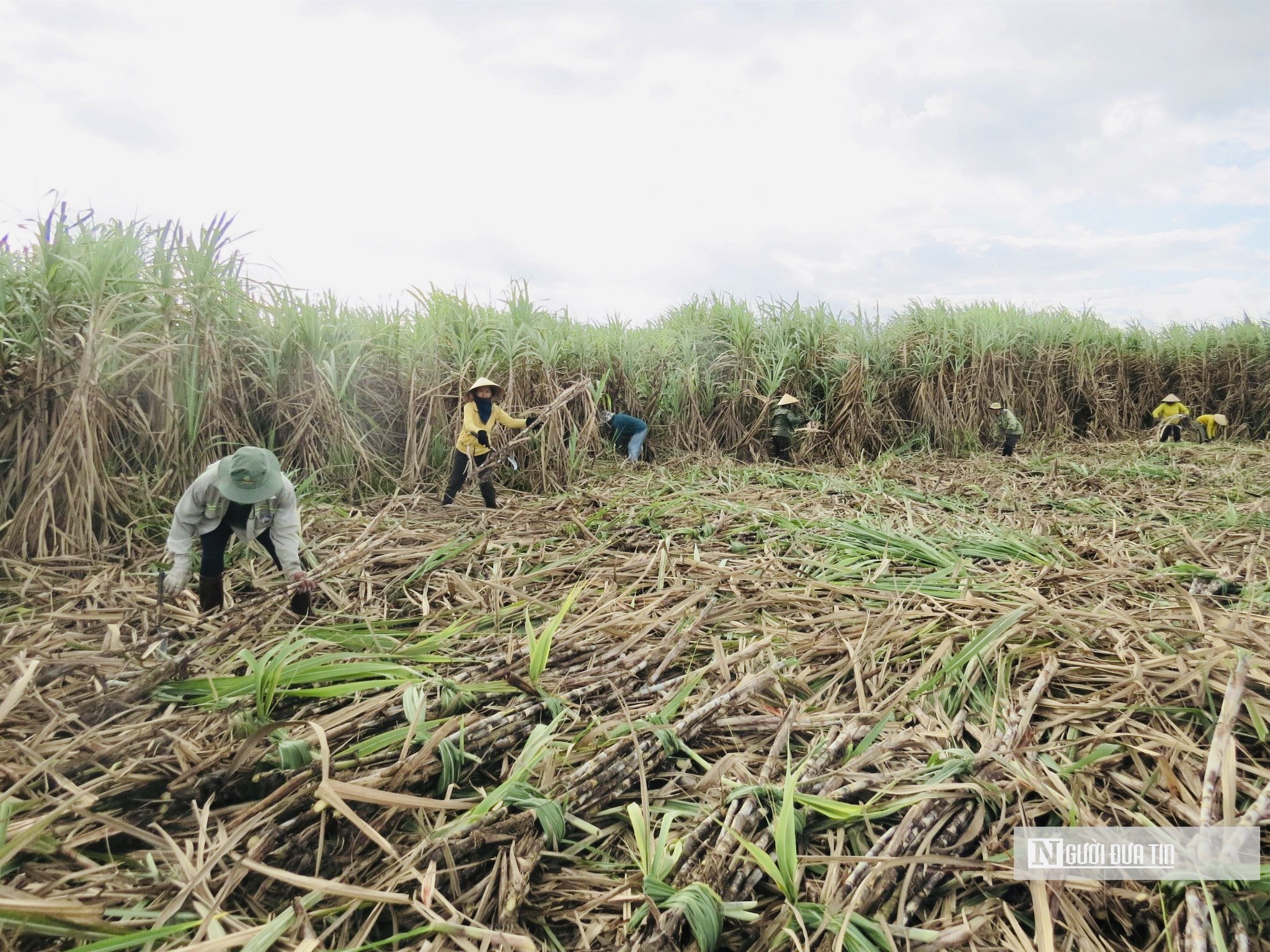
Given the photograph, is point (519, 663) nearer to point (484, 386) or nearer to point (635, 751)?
point (635, 751)

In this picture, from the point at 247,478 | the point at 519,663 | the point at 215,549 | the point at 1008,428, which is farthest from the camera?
the point at 1008,428

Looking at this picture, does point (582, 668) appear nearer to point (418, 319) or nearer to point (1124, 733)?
point (1124, 733)

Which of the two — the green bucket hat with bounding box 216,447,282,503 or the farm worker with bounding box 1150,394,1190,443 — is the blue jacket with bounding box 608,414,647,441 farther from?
the farm worker with bounding box 1150,394,1190,443

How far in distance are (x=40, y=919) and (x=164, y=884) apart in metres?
0.18

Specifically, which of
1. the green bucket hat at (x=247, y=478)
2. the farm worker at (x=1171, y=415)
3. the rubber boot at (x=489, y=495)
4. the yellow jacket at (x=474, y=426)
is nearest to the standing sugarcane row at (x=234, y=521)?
the green bucket hat at (x=247, y=478)

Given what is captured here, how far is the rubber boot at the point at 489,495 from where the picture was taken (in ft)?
14.0

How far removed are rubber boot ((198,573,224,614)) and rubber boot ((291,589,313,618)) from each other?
394mm

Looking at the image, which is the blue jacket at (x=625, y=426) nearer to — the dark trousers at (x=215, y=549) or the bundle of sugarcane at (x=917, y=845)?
the dark trousers at (x=215, y=549)

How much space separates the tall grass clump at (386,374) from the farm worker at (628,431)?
0.29 metres

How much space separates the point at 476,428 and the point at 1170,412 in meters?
9.50

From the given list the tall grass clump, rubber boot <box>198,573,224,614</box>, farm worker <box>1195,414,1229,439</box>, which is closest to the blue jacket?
the tall grass clump

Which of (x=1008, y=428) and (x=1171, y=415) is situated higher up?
(x=1171, y=415)

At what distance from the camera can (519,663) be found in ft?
6.55

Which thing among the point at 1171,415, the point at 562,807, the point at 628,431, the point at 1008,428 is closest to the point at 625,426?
the point at 628,431
